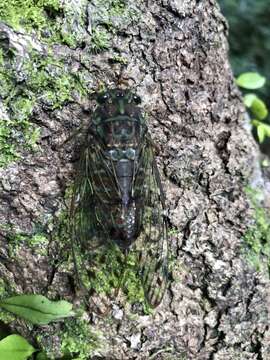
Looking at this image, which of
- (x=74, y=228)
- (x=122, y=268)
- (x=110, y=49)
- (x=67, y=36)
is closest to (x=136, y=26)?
(x=110, y=49)

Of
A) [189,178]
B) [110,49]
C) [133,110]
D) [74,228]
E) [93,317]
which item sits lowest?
[93,317]

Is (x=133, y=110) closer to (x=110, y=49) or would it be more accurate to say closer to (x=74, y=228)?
(x=110, y=49)

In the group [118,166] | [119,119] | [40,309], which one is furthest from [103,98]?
[40,309]

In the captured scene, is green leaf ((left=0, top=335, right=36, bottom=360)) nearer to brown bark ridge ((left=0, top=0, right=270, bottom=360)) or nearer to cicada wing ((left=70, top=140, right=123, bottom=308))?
brown bark ridge ((left=0, top=0, right=270, bottom=360))

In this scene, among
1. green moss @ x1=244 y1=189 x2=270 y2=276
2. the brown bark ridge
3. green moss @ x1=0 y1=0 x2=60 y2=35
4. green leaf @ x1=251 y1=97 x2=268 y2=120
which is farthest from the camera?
green leaf @ x1=251 y1=97 x2=268 y2=120

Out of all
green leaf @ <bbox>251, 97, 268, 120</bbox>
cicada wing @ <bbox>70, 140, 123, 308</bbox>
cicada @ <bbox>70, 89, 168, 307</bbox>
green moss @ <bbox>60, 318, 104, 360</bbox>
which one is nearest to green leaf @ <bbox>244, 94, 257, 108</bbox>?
green leaf @ <bbox>251, 97, 268, 120</bbox>
